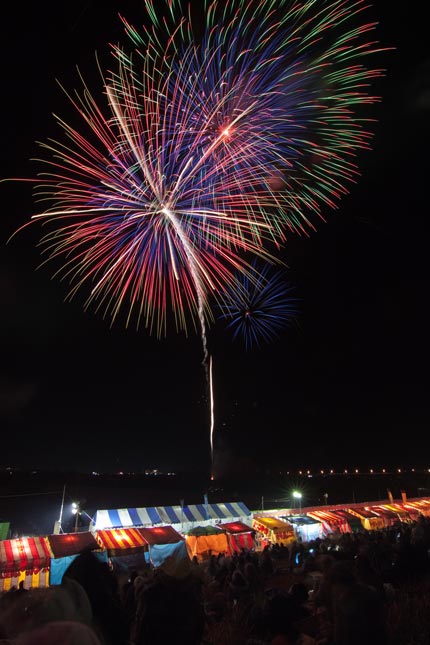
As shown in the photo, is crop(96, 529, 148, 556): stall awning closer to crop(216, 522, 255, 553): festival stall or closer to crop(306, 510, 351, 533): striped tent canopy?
crop(216, 522, 255, 553): festival stall

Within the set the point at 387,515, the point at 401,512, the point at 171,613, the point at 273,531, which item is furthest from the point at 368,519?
the point at 171,613

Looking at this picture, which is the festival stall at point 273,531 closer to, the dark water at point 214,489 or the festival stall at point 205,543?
the festival stall at point 205,543

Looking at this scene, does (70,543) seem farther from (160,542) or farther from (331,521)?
(331,521)

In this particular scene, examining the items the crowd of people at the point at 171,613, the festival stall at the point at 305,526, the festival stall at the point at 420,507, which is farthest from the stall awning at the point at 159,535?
the festival stall at the point at 420,507

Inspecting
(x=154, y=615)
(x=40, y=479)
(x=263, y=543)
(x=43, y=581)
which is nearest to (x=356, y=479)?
(x=40, y=479)

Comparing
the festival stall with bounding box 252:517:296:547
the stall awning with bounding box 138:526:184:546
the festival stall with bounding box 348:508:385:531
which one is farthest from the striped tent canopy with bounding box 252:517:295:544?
the festival stall with bounding box 348:508:385:531

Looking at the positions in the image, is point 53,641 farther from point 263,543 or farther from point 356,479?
point 356,479
